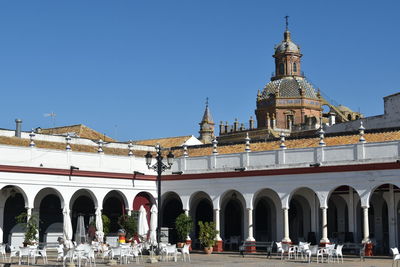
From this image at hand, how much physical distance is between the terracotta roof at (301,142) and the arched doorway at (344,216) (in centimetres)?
247

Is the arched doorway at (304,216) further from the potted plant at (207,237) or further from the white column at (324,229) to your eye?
the potted plant at (207,237)

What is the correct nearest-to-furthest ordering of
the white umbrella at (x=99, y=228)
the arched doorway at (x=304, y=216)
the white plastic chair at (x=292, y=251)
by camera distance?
the white plastic chair at (x=292, y=251) < the white umbrella at (x=99, y=228) < the arched doorway at (x=304, y=216)

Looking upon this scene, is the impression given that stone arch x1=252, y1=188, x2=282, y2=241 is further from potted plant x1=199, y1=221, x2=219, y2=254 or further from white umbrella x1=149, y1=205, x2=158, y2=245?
A: white umbrella x1=149, y1=205, x2=158, y2=245

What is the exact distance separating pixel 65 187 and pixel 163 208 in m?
6.83

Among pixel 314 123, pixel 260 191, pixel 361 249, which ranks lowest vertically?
pixel 361 249

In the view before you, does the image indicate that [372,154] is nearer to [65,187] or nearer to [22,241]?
[65,187]

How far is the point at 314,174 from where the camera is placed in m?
32.0

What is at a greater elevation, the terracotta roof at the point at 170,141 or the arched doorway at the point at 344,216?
the terracotta roof at the point at 170,141

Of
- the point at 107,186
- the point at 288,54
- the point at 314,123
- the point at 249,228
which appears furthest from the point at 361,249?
the point at 288,54

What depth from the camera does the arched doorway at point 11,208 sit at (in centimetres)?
3425

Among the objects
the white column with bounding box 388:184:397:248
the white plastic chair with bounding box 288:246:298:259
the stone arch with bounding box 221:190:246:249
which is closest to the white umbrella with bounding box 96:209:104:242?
the stone arch with bounding box 221:190:246:249

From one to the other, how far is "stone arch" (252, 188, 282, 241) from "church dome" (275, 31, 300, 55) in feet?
145

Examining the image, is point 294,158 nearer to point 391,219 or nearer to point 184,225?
point 391,219

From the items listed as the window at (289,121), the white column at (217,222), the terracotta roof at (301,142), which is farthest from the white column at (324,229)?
the window at (289,121)
